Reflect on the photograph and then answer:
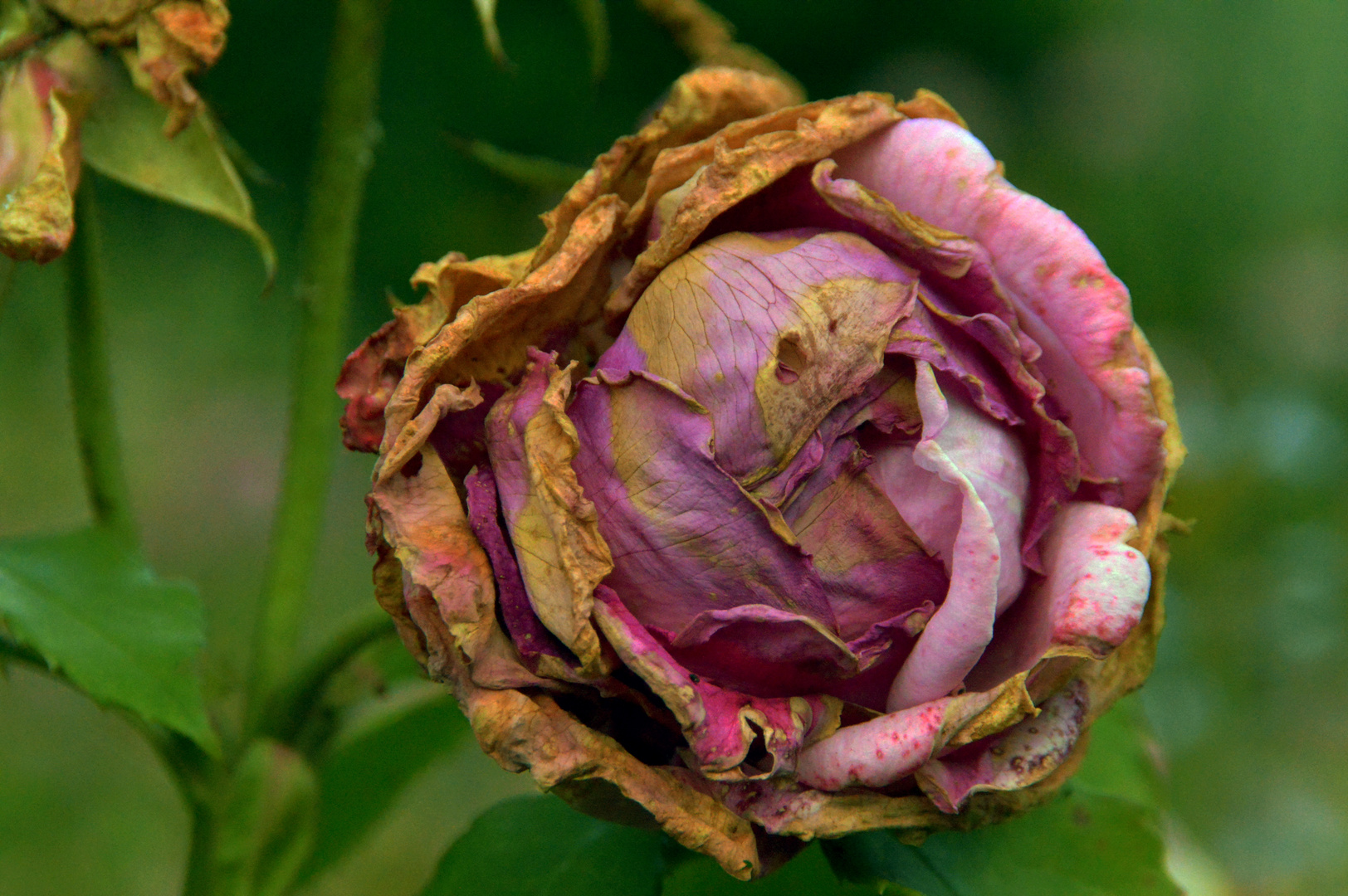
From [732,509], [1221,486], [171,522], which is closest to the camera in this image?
[732,509]

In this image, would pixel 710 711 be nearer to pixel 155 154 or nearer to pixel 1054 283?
pixel 1054 283

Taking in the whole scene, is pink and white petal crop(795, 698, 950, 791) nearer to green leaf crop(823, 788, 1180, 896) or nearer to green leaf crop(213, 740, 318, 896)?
green leaf crop(823, 788, 1180, 896)

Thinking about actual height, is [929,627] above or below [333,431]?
above

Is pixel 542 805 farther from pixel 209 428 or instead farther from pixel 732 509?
pixel 209 428

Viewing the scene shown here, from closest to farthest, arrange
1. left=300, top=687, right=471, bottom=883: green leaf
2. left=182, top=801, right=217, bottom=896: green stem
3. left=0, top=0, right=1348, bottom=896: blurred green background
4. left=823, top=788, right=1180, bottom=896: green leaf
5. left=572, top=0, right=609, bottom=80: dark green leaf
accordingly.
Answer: left=823, top=788, right=1180, bottom=896: green leaf
left=182, top=801, right=217, bottom=896: green stem
left=572, top=0, right=609, bottom=80: dark green leaf
left=300, top=687, right=471, bottom=883: green leaf
left=0, top=0, right=1348, bottom=896: blurred green background

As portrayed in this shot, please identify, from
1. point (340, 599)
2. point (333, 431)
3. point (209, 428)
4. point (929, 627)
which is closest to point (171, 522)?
point (209, 428)

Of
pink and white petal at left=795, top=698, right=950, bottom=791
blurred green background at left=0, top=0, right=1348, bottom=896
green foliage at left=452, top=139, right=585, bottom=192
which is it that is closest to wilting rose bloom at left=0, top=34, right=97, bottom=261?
blurred green background at left=0, top=0, right=1348, bottom=896
